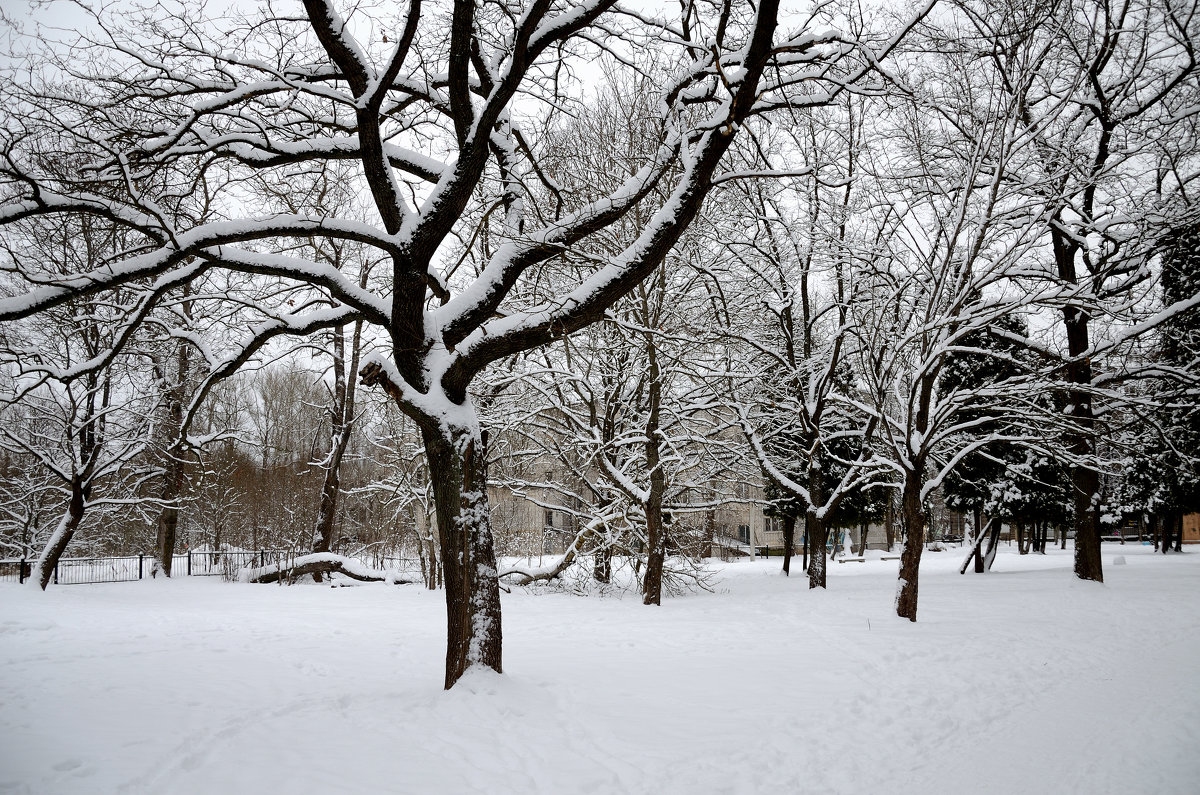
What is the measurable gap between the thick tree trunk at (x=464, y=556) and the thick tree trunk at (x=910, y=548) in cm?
704

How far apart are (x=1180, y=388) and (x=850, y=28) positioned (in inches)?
406

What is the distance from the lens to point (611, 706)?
221 inches

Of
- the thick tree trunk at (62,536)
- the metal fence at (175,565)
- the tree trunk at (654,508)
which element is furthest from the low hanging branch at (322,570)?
the tree trunk at (654,508)

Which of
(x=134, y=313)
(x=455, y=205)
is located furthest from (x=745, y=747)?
(x=134, y=313)

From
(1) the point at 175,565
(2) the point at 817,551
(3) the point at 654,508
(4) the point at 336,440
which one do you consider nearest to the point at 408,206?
(3) the point at 654,508

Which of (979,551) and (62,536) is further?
(979,551)

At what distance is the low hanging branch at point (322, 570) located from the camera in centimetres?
1939

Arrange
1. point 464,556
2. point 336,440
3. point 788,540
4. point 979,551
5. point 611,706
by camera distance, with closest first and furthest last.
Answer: point 611,706 < point 464,556 < point 336,440 < point 979,551 < point 788,540

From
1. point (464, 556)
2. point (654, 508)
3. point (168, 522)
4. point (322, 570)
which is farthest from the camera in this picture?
point (322, 570)

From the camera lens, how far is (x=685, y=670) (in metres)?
7.02

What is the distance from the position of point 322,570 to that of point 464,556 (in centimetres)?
1604

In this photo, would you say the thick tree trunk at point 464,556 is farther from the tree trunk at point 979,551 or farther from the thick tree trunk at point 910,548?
the tree trunk at point 979,551

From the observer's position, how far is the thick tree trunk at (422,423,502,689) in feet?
18.7

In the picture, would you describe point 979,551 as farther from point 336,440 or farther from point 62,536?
point 62,536
